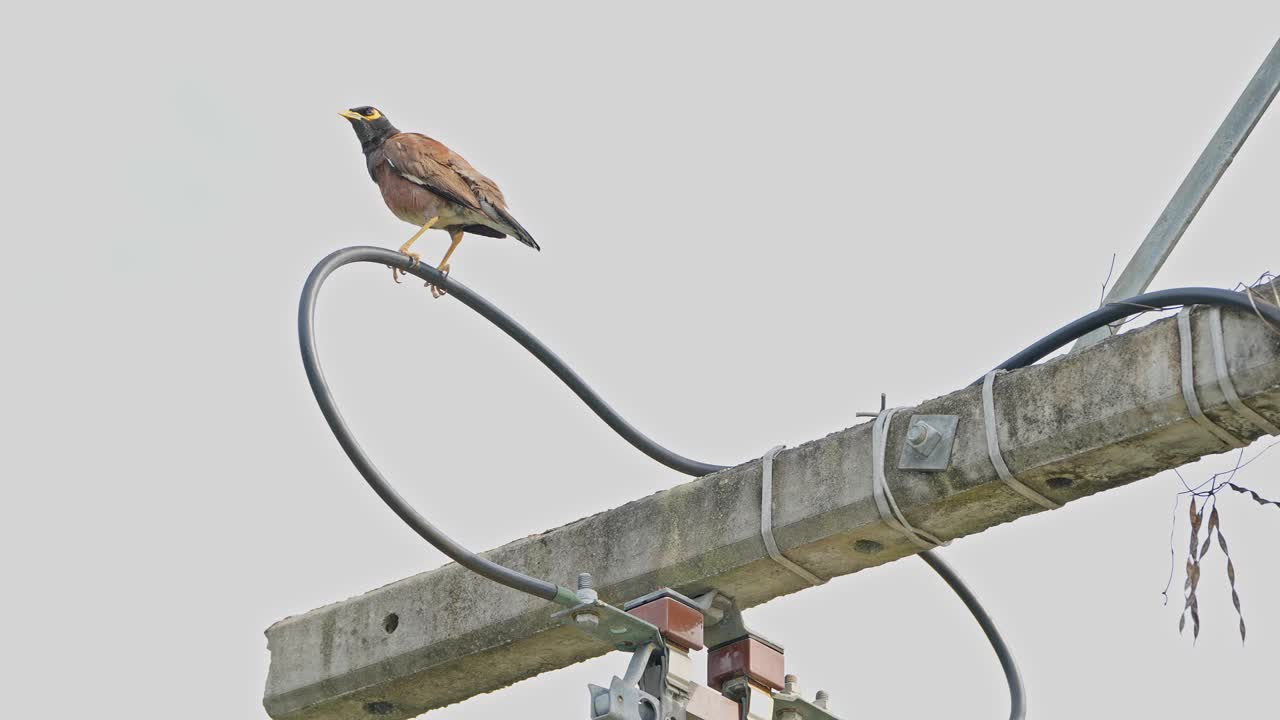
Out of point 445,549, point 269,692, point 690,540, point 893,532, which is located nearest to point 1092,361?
point 893,532

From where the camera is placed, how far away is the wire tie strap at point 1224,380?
11.5ft

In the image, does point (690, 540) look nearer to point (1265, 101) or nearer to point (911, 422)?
point (911, 422)

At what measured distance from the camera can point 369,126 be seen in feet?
26.4

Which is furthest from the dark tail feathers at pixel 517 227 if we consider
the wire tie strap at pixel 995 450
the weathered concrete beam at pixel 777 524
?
the wire tie strap at pixel 995 450

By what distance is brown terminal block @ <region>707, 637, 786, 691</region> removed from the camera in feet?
14.2

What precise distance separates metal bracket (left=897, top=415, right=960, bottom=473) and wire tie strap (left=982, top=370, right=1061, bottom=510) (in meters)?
0.09

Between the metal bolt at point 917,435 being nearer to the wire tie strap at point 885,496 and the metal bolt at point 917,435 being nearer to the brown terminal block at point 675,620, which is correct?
the wire tie strap at point 885,496

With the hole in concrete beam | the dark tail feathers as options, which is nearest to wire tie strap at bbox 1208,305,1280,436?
the hole in concrete beam

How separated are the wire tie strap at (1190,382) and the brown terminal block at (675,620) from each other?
1.27 metres

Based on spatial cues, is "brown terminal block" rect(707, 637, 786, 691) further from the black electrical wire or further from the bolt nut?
the bolt nut

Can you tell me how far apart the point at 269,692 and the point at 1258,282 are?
295 cm

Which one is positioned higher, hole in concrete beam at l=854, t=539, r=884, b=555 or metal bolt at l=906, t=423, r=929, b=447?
metal bolt at l=906, t=423, r=929, b=447

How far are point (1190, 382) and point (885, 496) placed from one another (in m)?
0.75

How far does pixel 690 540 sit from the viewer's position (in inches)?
173
